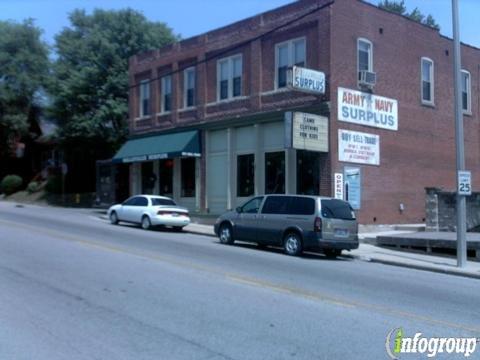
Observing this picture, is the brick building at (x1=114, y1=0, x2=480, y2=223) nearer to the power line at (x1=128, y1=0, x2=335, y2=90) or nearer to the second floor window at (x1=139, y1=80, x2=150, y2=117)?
the power line at (x1=128, y1=0, x2=335, y2=90)

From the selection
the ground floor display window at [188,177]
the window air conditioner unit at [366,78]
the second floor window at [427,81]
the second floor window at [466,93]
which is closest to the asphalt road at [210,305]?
the window air conditioner unit at [366,78]

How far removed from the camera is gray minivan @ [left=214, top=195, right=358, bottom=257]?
16.4 metres

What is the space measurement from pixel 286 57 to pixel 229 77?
373cm

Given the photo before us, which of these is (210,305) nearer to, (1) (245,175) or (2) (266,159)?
(2) (266,159)

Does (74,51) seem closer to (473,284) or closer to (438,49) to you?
(438,49)

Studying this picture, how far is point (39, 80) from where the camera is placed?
5134cm

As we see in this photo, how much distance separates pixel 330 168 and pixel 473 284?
9.68 metres

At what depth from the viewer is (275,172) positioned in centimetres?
2442

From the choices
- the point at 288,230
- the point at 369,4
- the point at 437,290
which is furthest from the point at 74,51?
the point at 437,290

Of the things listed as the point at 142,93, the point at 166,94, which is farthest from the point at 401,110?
the point at 142,93

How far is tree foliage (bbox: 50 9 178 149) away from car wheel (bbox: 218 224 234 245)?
21.3 metres

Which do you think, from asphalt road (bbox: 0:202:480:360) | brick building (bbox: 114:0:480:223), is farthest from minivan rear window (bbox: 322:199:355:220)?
brick building (bbox: 114:0:480:223)

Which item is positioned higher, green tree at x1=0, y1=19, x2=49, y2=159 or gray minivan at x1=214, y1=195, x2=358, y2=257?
green tree at x1=0, y1=19, x2=49, y2=159

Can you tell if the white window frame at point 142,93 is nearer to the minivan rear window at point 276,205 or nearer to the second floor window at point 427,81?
the second floor window at point 427,81
